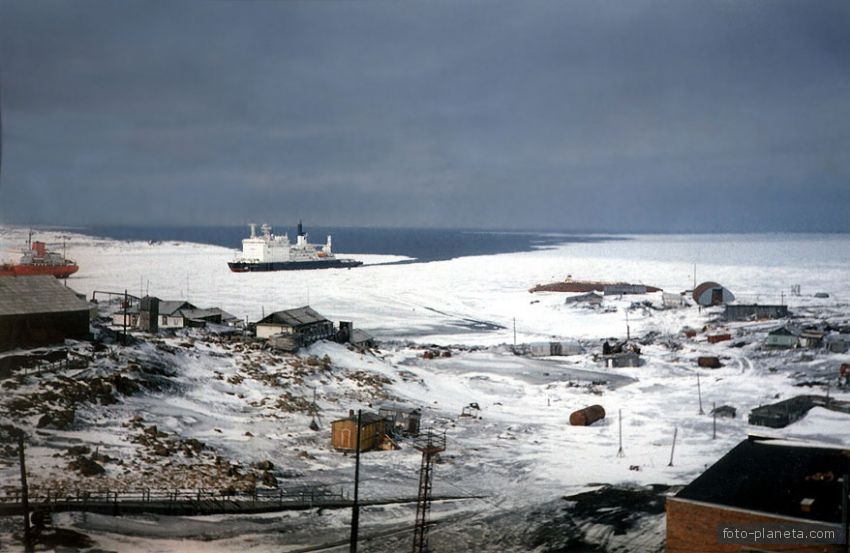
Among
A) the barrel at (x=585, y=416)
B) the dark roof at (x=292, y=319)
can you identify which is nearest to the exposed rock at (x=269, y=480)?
the barrel at (x=585, y=416)

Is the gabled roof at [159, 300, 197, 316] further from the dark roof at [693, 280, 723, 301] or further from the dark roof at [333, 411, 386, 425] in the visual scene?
the dark roof at [693, 280, 723, 301]

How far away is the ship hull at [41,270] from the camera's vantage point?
19.0m

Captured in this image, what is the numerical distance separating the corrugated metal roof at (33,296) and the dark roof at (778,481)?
1082 centimetres

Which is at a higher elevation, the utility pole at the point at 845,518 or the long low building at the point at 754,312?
the long low building at the point at 754,312

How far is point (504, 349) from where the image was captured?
21.0 metres

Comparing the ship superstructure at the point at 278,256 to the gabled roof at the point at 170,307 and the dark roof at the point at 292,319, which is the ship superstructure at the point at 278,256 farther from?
the dark roof at the point at 292,319

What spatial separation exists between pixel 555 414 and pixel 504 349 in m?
6.81

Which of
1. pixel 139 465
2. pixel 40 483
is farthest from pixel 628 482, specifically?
pixel 40 483

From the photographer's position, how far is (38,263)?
20.9 metres

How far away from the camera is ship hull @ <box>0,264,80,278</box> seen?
19.0 meters

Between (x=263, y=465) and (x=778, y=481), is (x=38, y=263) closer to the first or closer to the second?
(x=263, y=465)

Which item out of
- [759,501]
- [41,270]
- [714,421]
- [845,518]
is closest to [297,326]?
[41,270]

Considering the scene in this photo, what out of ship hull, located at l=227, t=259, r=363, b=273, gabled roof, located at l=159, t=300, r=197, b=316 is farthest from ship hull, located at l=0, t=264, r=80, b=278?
ship hull, located at l=227, t=259, r=363, b=273

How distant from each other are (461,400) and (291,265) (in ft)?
104
